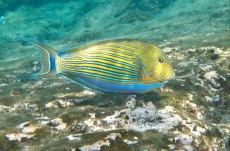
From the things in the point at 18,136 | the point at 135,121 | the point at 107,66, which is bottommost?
the point at 18,136

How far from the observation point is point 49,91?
4.03 metres

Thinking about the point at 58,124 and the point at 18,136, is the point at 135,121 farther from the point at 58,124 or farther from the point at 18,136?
the point at 18,136

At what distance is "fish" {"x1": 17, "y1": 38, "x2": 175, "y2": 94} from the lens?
2.28 metres

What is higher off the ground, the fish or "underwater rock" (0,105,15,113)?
the fish

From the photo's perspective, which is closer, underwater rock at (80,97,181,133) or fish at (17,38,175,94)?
fish at (17,38,175,94)

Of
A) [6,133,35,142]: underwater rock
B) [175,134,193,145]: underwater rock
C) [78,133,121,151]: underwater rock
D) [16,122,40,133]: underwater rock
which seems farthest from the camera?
[16,122,40,133]: underwater rock

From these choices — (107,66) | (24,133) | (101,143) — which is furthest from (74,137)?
(107,66)

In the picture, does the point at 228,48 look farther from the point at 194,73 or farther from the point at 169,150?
the point at 169,150

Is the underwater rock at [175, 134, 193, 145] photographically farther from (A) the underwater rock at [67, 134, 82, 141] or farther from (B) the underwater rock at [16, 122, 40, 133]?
(B) the underwater rock at [16, 122, 40, 133]

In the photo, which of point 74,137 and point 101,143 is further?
→ point 74,137

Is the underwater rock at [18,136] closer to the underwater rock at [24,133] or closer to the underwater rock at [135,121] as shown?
the underwater rock at [24,133]

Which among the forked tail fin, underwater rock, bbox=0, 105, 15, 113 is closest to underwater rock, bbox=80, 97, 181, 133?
the forked tail fin

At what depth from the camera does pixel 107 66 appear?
2.32 meters

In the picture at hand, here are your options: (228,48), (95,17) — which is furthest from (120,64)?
(95,17)
